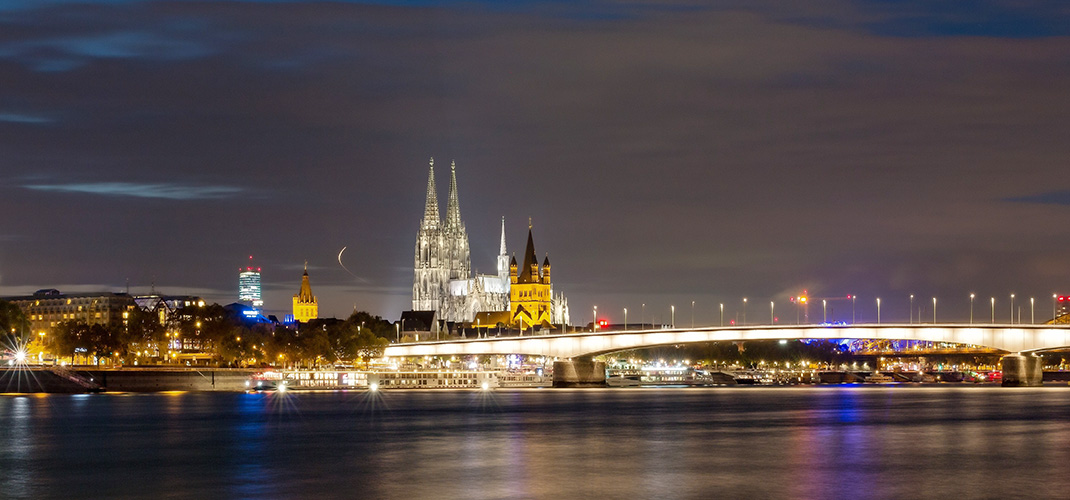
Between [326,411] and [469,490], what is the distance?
69.0 metres

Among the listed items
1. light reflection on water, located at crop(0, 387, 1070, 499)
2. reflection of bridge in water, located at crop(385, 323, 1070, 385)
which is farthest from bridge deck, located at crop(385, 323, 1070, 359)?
light reflection on water, located at crop(0, 387, 1070, 499)

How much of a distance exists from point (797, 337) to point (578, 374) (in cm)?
3348

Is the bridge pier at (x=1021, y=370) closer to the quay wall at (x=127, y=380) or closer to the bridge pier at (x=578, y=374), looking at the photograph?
the bridge pier at (x=578, y=374)

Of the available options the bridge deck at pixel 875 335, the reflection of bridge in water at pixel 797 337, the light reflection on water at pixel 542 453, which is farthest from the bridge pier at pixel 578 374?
the light reflection on water at pixel 542 453

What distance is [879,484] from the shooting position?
5131 cm

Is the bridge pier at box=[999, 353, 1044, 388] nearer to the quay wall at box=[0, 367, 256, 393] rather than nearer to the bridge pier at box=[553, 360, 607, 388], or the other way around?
the bridge pier at box=[553, 360, 607, 388]

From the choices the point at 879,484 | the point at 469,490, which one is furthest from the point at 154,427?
the point at 879,484

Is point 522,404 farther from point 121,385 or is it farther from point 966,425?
point 121,385

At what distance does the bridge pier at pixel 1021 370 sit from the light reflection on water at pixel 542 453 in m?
48.4

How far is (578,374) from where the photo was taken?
185 m

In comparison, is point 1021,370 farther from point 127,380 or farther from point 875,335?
point 127,380

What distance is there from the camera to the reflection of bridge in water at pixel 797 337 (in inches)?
6260

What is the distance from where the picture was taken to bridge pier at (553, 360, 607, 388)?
182000mm

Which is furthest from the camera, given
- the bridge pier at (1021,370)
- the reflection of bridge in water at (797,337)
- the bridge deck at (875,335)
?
the bridge pier at (1021,370)
